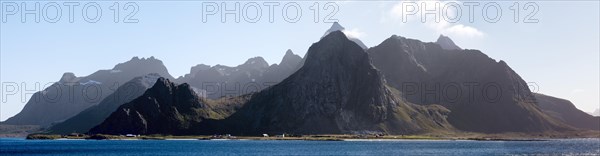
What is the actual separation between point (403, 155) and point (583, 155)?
47977mm

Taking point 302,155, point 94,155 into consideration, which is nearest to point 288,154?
point 302,155

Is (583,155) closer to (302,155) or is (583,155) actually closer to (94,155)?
(302,155)

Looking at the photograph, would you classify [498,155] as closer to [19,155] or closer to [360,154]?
[360,154]

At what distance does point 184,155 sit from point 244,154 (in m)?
18.5

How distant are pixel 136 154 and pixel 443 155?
9367 cm

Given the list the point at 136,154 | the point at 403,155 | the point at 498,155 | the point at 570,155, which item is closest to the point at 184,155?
the point at 136,154

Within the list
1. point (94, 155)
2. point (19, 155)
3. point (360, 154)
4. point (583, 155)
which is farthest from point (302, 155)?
point (19, 155)

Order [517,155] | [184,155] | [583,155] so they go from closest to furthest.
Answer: [583,155]
[517,155]
[184,155]

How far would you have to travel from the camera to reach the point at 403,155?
171750 millimetres

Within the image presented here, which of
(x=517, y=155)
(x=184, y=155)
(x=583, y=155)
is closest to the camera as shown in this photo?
(x=583, y=155)

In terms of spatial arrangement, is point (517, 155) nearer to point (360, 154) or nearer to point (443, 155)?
point (443, 155)

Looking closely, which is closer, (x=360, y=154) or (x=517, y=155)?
(x=517, y=155)

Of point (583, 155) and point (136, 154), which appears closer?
point (583, 155)

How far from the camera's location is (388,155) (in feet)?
567
